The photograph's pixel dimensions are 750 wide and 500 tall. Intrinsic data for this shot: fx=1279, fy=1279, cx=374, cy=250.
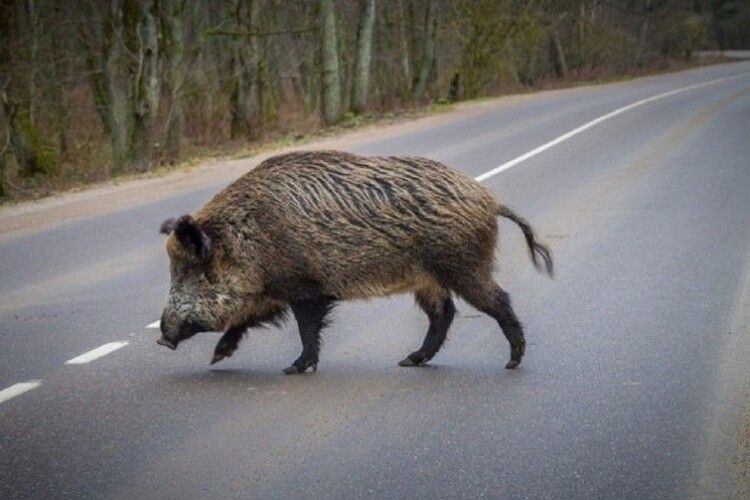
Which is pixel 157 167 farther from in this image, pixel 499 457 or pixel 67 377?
pixel 499 457

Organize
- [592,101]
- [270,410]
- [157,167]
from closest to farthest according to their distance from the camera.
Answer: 1. [270,410]
2. [157,167]
3. [592,101]

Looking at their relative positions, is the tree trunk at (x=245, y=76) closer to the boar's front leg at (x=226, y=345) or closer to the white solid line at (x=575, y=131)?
the white solid line at (x=575, y=131)

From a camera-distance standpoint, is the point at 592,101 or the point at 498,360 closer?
the point at 498,360

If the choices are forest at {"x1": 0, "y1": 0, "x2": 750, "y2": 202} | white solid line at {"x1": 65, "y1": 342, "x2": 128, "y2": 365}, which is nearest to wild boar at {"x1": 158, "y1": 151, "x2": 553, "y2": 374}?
white solid line at {"x1": 65, "y1": 342, "x2": 128, "y2": 365}

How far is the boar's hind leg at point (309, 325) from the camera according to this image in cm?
724

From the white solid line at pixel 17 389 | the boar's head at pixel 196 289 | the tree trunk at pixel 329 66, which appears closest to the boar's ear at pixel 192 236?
the boar's head at pixel 196 289

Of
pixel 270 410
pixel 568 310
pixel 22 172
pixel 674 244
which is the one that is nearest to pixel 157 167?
pixel 22 172

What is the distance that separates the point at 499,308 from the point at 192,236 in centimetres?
178

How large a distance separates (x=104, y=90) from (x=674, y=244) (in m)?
23.5

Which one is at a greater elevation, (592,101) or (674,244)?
(674,244)

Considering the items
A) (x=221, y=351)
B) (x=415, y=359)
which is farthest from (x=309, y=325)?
(x=415, y=359)

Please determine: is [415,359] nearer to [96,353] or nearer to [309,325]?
[309,325]

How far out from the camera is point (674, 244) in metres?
11.3

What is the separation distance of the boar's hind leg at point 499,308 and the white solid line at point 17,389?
2429 mm
